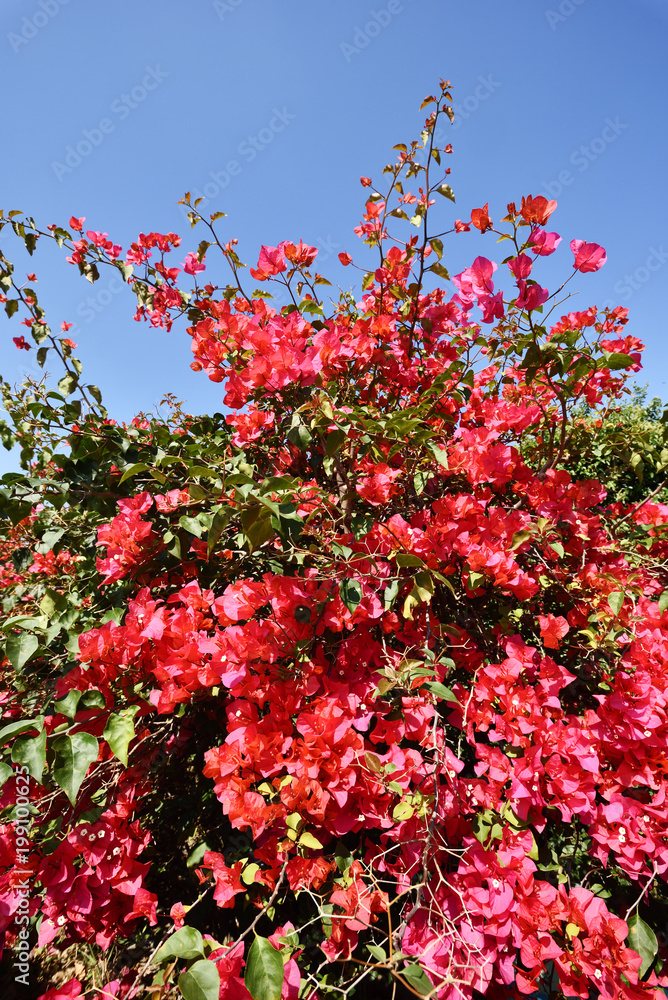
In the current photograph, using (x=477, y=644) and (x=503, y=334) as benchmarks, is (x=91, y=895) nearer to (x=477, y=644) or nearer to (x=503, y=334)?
(x=477, y=644)

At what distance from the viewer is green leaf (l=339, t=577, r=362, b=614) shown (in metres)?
1.05

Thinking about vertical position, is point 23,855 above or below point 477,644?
below

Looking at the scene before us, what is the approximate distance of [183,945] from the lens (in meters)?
0.74

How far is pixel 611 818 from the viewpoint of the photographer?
3.84 ft

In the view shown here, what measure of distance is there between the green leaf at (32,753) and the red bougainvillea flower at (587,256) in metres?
1.79

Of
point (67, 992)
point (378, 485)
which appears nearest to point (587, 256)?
A: point (378, 485)

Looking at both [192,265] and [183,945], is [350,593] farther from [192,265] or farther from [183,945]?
[192,265]

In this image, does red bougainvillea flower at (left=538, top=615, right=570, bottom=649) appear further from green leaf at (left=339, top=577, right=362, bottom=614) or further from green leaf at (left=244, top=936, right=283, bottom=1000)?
green leaf at (left=244, top=936, right=283, bottom=1000)

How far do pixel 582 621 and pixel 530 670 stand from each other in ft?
0.89

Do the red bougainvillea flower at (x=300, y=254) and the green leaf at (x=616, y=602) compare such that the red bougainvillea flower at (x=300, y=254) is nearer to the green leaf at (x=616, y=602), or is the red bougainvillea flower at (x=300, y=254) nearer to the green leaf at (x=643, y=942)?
the green leaf at (x=616, y=602)

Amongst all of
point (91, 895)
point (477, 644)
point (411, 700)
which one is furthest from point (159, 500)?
point (477, 644)

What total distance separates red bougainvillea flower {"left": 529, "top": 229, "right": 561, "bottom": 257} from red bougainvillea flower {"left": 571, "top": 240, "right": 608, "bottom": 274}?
0.11 metres

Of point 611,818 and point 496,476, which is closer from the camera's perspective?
point 611,818

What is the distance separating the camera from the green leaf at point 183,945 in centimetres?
71
